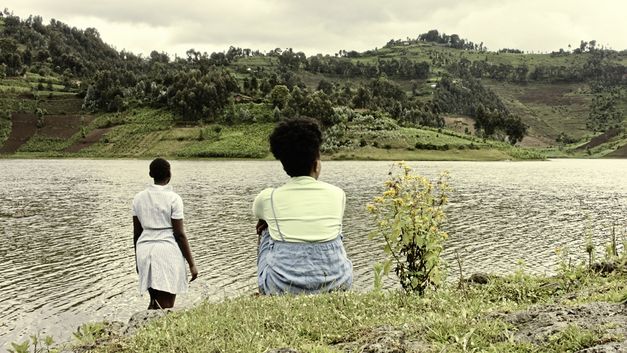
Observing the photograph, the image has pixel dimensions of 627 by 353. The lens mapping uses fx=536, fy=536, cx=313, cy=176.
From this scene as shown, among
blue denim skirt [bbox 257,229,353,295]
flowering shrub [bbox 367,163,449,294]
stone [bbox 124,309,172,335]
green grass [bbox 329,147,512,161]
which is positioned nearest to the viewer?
stone [bbox 124,309,172,335]

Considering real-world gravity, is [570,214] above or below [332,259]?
below

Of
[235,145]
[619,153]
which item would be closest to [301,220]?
[235,145]

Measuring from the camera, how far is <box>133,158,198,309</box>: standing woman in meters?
9.56

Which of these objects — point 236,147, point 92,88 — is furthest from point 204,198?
point 92,88

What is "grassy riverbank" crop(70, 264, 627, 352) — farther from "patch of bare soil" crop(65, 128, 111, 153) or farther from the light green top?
"patch of bare soil" crop(65, 128, 111, 153)

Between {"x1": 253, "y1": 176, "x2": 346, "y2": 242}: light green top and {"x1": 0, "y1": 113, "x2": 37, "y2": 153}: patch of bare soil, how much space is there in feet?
492

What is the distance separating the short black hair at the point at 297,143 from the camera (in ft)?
24.7

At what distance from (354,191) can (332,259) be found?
43.9 meters

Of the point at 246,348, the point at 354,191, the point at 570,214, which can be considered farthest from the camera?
the point at 354,191

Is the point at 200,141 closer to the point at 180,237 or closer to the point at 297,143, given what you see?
the point at 180,237

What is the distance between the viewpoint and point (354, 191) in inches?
2036

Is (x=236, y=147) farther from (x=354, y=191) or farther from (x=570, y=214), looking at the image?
(x=570, y=214)

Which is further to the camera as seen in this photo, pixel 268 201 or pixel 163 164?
pixel 163 164

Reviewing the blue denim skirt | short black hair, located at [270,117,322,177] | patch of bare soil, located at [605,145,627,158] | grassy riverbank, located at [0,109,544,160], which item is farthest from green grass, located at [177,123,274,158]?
patch of bare soil, located at [605,145,627,158]
